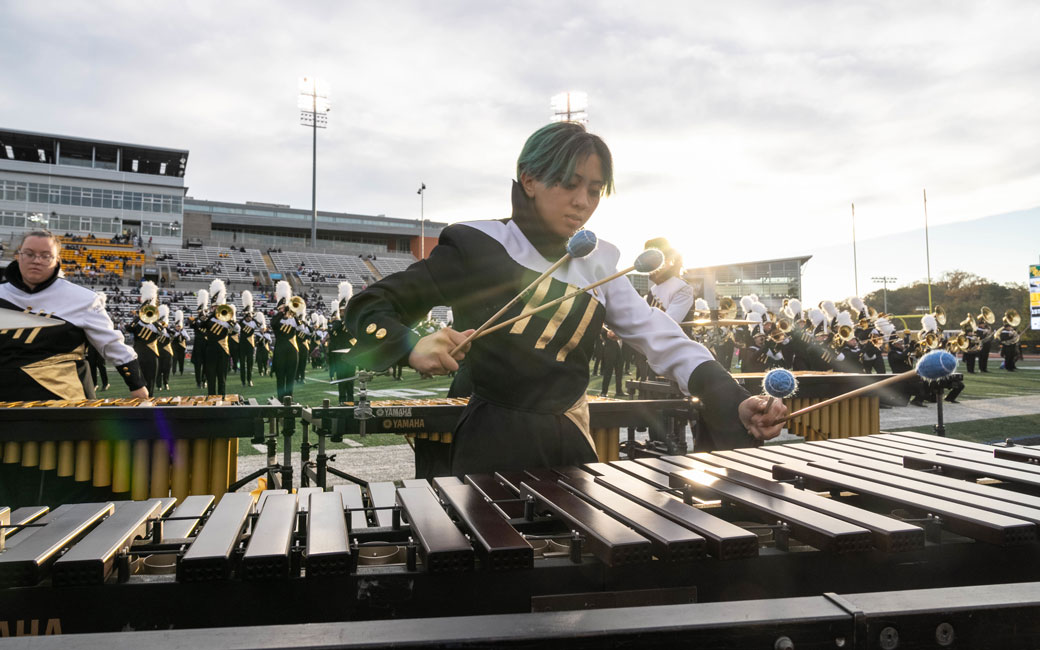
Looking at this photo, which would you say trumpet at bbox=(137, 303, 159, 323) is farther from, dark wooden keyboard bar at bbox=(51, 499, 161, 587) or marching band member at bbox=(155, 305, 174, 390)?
dark wooden keyboard bar at bbox=(51, 499, 161, 587)

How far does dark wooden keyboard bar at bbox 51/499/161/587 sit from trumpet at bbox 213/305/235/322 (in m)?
14.8

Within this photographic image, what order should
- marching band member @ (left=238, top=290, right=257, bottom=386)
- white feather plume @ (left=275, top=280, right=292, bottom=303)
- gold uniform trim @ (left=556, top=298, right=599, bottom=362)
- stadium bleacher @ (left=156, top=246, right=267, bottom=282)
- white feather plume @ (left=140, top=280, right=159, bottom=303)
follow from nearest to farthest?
gold uniform trim @ (left=556, top=298, right=599, bottom=362) → white feather plume @ (left=275, top=280, right=292, bottom=303) → white feather plume @ (left=140, top=280, right=159, bottom=303) → marching band member @ (left=238, top=290, right=257, bottom=386) → stadium bleacher @ (left=156, top=246, right=267, bottom=282)

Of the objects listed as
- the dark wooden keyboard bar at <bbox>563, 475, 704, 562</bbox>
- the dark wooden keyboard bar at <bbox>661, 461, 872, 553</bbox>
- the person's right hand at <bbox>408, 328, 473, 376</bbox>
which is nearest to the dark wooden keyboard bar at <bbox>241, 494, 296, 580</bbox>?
the person's right hand at <bbox>408, 328, 473, 376</bbox>

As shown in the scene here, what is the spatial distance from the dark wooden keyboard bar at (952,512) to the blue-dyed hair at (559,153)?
1.22 meters

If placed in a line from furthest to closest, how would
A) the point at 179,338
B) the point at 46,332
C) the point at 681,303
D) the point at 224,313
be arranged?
the point at 179,338 → the point at 224,313 → the point at 681,303 → the point at 46,332

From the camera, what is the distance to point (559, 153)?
7.04 ft

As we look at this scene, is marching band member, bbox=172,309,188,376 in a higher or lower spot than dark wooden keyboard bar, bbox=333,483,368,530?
higher

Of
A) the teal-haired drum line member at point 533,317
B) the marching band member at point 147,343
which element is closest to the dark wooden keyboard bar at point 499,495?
the teal-haired drum line member at point 533,317

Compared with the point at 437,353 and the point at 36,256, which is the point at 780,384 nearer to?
the point at 437,353

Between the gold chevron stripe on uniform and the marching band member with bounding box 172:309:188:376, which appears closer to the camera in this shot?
the gold chevron stripe on uniform

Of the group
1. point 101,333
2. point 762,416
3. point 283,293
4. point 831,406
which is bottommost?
point 831,406

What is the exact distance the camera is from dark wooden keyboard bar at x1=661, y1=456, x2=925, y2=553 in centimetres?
156

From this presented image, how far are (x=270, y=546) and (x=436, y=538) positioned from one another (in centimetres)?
36

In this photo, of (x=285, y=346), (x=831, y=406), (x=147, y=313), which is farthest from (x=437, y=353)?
(x=147, y=313)
